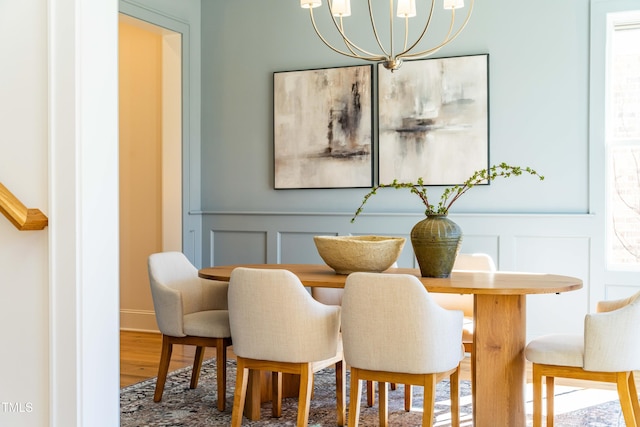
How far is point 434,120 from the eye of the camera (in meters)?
5.04

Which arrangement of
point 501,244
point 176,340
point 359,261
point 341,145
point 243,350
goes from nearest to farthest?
1. point 243,350
2. point 359,261
3. point 176,340
4. point 501,244
5. point 341,145

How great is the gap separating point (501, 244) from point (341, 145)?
142cm

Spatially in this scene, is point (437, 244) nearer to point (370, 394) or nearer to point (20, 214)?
point (370, 394)

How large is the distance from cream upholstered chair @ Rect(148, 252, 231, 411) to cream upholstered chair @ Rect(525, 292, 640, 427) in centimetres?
152

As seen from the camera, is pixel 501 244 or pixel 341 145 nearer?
pixel 501 244

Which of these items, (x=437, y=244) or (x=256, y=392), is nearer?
(x=437, y=244)

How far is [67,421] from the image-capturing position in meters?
2.20

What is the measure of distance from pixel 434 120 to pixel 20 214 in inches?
135

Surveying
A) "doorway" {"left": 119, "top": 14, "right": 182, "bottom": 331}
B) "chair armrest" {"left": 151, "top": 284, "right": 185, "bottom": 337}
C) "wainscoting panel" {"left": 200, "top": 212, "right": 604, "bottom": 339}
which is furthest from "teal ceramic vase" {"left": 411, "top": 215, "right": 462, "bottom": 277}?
"doorway" {"left": 119, "top": 14, "right": 182, "bottom": 331}

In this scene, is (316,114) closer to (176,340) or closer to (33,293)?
(176,340)

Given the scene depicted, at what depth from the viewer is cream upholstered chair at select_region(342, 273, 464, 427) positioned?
8.93ft

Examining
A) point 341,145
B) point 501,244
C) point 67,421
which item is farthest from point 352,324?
point 341,145

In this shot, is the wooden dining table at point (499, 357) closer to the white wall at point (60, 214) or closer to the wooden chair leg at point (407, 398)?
the wooden chair leg at point (407, 398)

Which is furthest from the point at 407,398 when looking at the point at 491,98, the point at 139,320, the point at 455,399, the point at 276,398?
the point at 139,320
